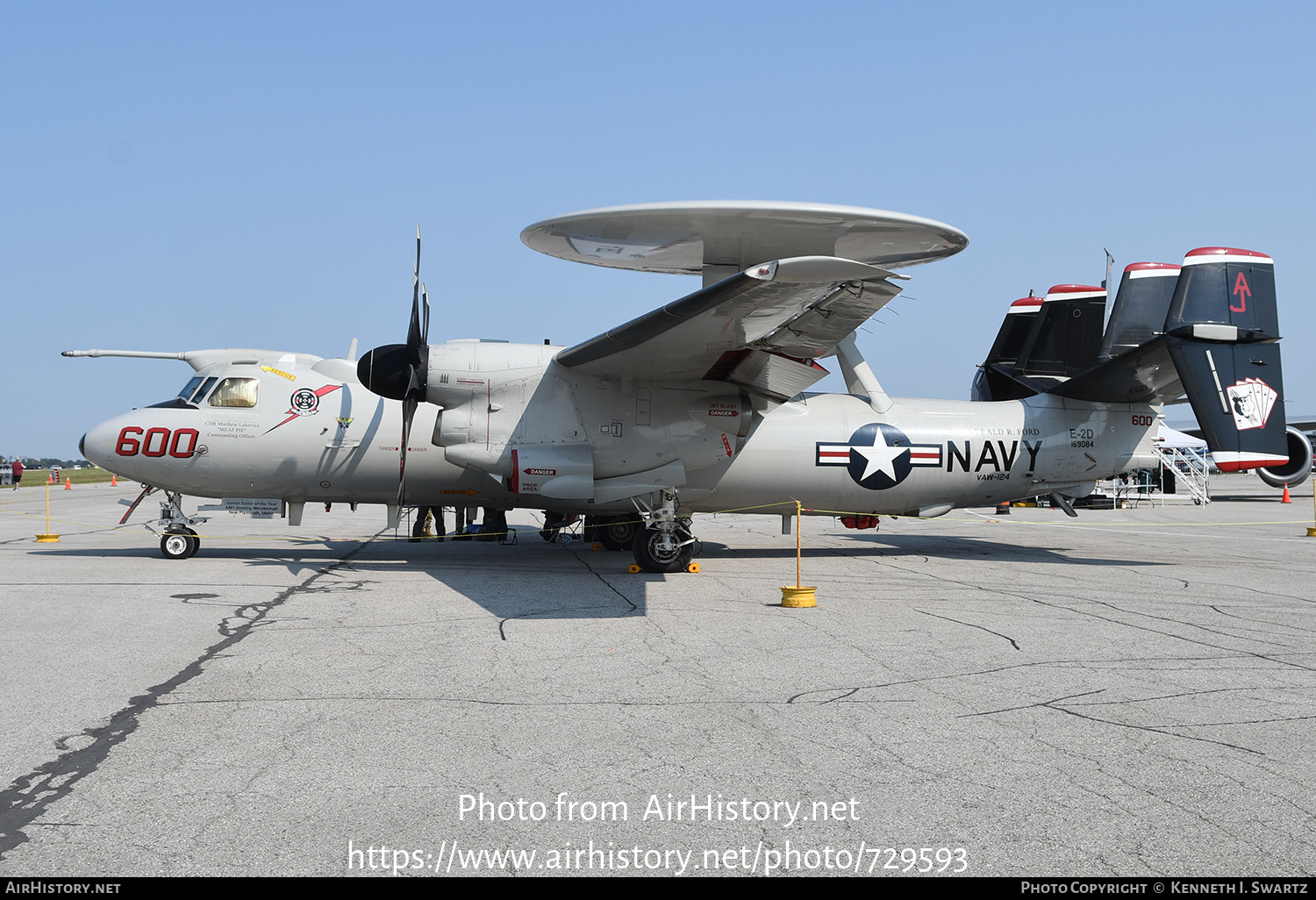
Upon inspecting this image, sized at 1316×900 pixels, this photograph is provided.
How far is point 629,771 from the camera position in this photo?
4.94 meters

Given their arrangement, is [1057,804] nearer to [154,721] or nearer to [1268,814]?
[1268,814]

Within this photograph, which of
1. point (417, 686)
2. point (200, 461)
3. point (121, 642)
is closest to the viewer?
point (417, 686)

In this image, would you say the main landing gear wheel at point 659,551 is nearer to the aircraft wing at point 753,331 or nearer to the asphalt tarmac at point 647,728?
the asphalt tarmac at point 647,728

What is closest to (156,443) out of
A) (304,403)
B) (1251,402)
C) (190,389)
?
(190,389)

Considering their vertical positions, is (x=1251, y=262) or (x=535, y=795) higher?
(x=1251, y=262)

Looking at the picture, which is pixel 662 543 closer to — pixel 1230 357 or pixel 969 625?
pixel 969 625

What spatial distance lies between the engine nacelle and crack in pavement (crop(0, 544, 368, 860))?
1591cm

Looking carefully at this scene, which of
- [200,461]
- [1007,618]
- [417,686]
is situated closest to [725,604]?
[1007,618]

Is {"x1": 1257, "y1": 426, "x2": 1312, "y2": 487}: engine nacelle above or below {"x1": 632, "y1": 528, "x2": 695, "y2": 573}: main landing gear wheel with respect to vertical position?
above

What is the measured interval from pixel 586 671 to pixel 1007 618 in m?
5.26

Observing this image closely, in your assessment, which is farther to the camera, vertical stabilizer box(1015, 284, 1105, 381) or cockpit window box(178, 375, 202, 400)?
vertical stabilizer box(1015, 284, 1105, 381)

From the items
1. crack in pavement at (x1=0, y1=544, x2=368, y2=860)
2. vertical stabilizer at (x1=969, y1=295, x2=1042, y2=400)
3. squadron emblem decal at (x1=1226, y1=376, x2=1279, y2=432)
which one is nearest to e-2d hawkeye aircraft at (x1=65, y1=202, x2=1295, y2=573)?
squadron emblem decal at (x1=1226, y1=376, x2=1279, y2=432)

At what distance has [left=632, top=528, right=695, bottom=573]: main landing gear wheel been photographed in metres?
14.4

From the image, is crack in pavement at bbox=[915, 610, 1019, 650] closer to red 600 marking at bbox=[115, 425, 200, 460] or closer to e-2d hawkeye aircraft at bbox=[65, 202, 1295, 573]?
e-2d hawkeye aircraft at bbox=[65, 202, 1295, 573]
